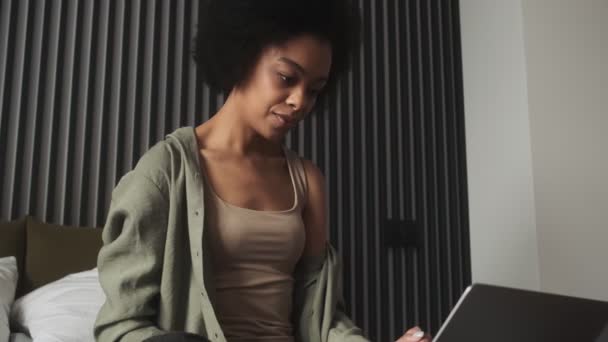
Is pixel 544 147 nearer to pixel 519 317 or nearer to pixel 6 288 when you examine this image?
pixel 519 317

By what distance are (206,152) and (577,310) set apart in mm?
634

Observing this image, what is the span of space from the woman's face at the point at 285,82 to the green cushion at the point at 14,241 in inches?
30.7

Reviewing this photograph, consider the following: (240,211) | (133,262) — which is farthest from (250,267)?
(133,262)

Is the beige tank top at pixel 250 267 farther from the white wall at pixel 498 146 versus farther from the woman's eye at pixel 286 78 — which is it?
the white wall at pixel 498 146

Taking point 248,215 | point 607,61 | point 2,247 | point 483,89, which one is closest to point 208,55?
point 248,215

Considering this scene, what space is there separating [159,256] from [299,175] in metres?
0.36

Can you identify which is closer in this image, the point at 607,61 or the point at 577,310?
the point at 577,310

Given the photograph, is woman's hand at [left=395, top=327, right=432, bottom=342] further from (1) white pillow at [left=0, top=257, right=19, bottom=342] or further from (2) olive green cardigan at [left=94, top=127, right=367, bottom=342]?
(1) white pillow at [left=0, top=257, right=19, bottom=342]

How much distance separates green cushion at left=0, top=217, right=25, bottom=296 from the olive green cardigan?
660 millimetres

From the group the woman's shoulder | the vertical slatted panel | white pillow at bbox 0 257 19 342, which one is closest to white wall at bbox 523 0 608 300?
the vertical slatted panel

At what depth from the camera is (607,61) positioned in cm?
199

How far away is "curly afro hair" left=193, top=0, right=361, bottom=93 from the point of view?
103 cm

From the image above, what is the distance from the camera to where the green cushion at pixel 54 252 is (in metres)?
1.44

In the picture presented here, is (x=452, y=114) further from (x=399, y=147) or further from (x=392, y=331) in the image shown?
(x=392, y=331)
